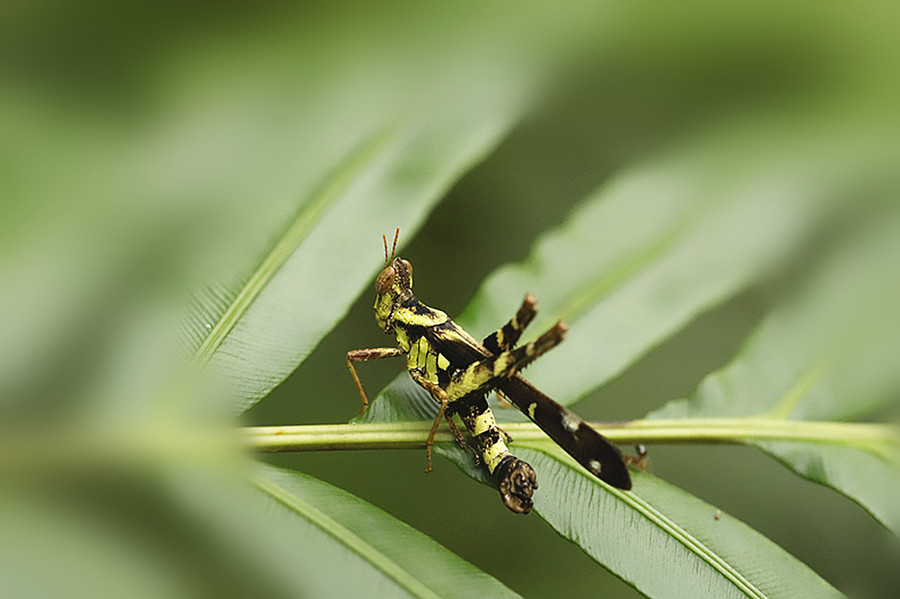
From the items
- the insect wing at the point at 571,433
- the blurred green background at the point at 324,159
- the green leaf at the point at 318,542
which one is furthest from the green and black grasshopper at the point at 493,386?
the blurred green background at the point at 324,159

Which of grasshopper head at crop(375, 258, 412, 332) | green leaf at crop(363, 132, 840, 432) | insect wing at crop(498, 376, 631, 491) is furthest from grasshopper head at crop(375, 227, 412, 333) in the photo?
insect wing at crop(498, 376, 631, 491)

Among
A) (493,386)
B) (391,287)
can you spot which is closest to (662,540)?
(493,386)

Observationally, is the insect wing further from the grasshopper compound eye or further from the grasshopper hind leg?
the grasshopper compound eye

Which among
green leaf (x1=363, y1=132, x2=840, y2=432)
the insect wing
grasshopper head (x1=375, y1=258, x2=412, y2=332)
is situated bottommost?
grasshopper head (x1=375, y1=258, x2=412, y2=332)

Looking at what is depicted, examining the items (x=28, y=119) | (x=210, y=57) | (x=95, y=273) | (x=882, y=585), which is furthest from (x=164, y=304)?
(x=882, y=585)

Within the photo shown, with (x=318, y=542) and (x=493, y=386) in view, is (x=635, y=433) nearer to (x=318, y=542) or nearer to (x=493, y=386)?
(x=493, y=386)

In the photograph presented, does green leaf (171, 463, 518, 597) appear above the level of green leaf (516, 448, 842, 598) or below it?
below

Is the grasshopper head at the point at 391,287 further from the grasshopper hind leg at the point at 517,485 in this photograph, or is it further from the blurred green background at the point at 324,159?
the grasshopper hind leg at the point at 517,485
